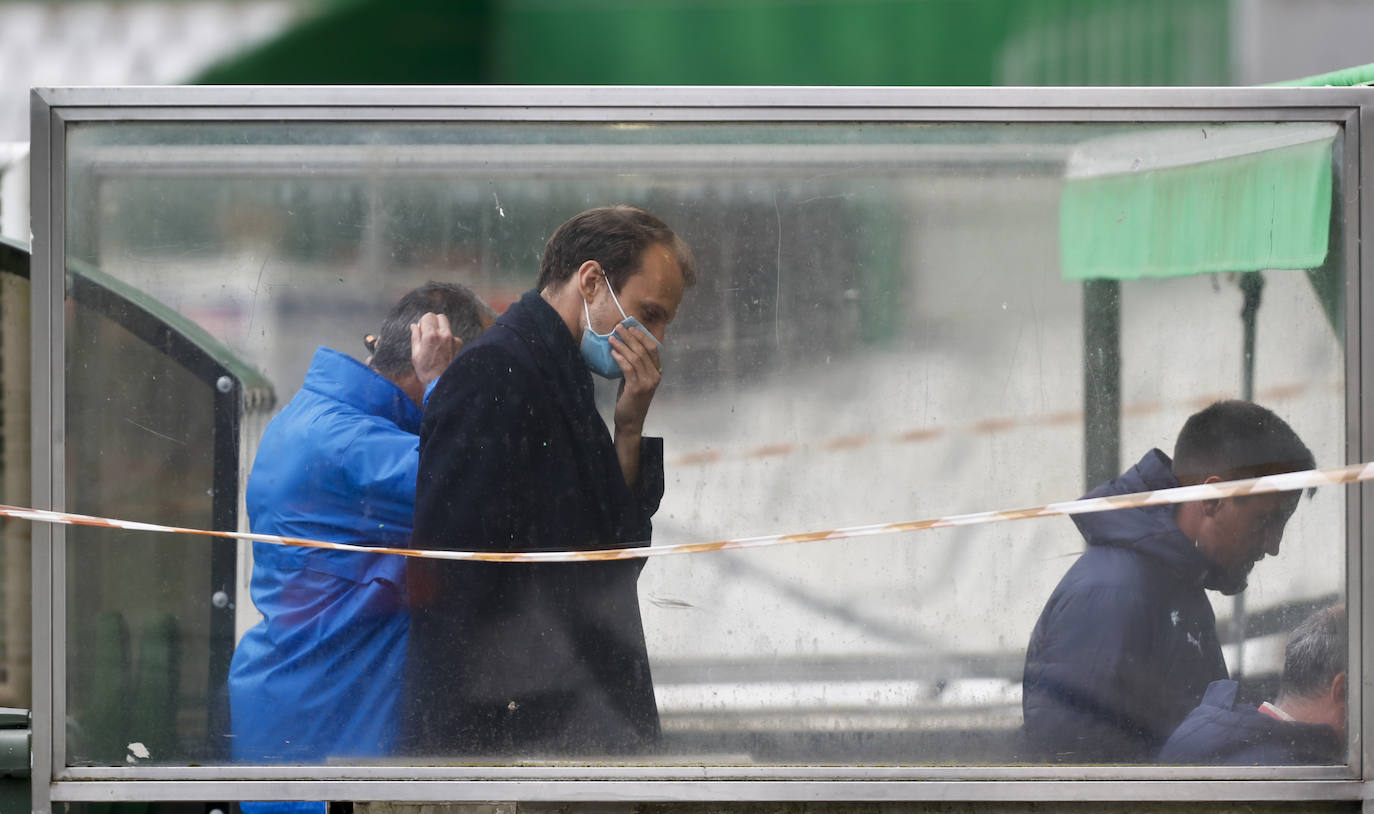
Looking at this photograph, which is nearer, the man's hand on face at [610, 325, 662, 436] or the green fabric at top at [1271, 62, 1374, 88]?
the man's hand on face at [610, 325, 662, 436]

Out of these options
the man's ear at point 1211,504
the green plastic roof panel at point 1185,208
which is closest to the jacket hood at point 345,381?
the green plastic roof panel at point 1185,208

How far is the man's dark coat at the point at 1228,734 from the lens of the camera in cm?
231

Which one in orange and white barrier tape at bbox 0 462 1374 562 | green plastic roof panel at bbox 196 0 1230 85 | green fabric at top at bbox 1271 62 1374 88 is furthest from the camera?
green plastic roof panel at bbox 196 0 1230 85

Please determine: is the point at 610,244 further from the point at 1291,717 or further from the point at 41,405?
the point at 1291,717

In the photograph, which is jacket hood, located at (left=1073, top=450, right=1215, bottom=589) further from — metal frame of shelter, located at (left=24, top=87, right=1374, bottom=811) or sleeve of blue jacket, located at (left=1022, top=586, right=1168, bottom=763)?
metal frame of shelter, located at (left=24, top=87, right=1374, bottom=811)

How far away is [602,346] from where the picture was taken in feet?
7.46

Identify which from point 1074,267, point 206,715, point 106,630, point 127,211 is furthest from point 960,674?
point 127,211

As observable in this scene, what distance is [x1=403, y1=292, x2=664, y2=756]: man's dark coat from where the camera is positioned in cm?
227

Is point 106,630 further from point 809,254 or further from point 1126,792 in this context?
point 1126,792

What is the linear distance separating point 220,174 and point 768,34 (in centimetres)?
233

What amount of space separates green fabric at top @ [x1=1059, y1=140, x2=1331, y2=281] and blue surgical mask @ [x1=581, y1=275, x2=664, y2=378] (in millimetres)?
904

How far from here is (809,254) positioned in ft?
7.46

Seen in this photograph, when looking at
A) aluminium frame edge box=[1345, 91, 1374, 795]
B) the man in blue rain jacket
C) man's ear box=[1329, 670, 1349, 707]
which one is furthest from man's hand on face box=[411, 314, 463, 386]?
man's ear box=[1329, 670, 1349, 707]

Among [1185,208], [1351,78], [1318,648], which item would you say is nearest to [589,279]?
[1185,208]
